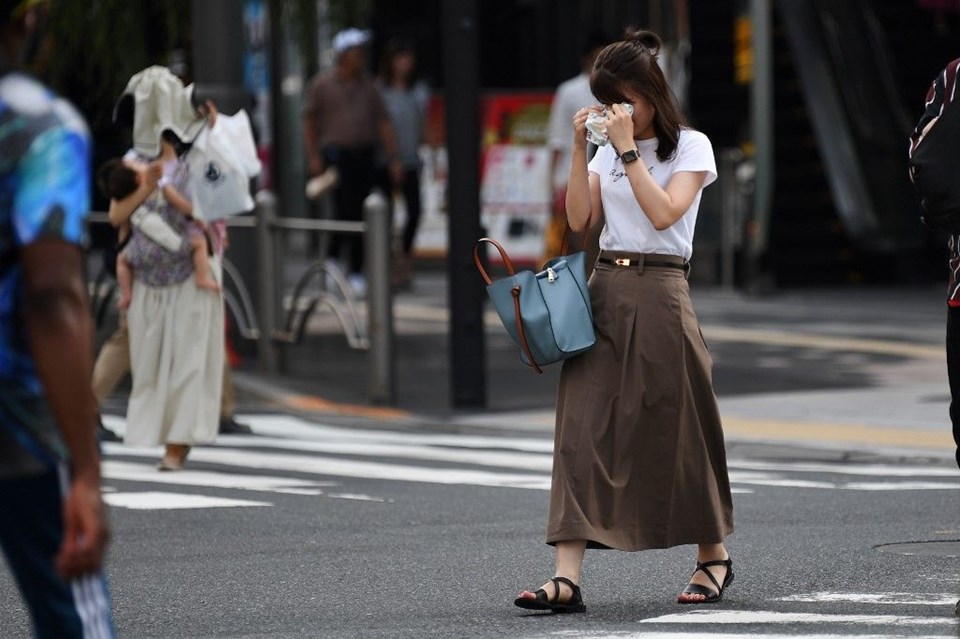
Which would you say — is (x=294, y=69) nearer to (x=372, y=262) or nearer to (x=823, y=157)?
(x=823, y=157)

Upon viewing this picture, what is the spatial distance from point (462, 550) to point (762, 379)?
6.06 metres

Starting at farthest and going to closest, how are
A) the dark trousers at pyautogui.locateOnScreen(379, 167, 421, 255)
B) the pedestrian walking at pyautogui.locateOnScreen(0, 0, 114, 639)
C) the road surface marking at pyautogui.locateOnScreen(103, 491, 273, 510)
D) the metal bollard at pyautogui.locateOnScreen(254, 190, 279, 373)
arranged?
the dark trousers at pyautogui.locateOnScreen(379, 167, 421, 255) → the metal bollard at pyautogui.locateOnScreen(254, 190, 279, 373) → the road surface marking at pyautogui.locateOnScreen(103, 491, 273, 510) → the pedestrian walking at pyautogui.locateOnScreen(0, 0, 114, 639)

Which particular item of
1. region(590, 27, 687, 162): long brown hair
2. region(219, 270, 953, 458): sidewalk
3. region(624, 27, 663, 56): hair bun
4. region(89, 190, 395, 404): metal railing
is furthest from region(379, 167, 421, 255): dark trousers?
region(590, 27, 687, 162): long brown hair

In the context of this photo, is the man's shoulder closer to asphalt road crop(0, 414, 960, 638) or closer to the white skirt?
asphalt road crop(0, 414, 960, 638)

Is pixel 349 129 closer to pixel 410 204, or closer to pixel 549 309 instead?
pixel 410 204

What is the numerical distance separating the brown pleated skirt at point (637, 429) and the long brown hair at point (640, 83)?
0.37m

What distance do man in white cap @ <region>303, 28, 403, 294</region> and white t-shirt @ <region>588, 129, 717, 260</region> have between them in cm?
1157

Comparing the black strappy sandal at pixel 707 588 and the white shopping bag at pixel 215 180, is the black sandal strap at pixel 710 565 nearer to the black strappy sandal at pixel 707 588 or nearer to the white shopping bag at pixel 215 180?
the black strappy sandal at pixel 707 588

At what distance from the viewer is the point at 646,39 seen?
629 centimetres

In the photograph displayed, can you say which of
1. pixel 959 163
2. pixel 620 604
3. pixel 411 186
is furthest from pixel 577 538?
pixel 411 186

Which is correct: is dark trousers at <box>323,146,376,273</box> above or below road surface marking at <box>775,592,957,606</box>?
above

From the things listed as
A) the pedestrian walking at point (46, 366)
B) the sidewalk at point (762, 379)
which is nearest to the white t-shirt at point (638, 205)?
the pedestrian walking at point (46, 366)

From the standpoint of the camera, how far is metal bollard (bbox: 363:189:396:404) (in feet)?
40.1

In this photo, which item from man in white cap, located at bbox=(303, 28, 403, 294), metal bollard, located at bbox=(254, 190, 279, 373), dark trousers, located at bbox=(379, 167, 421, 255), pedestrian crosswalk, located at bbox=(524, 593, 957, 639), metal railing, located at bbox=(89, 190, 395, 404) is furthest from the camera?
dark trousers, located at bbox=(379, 167, 421, 255)
